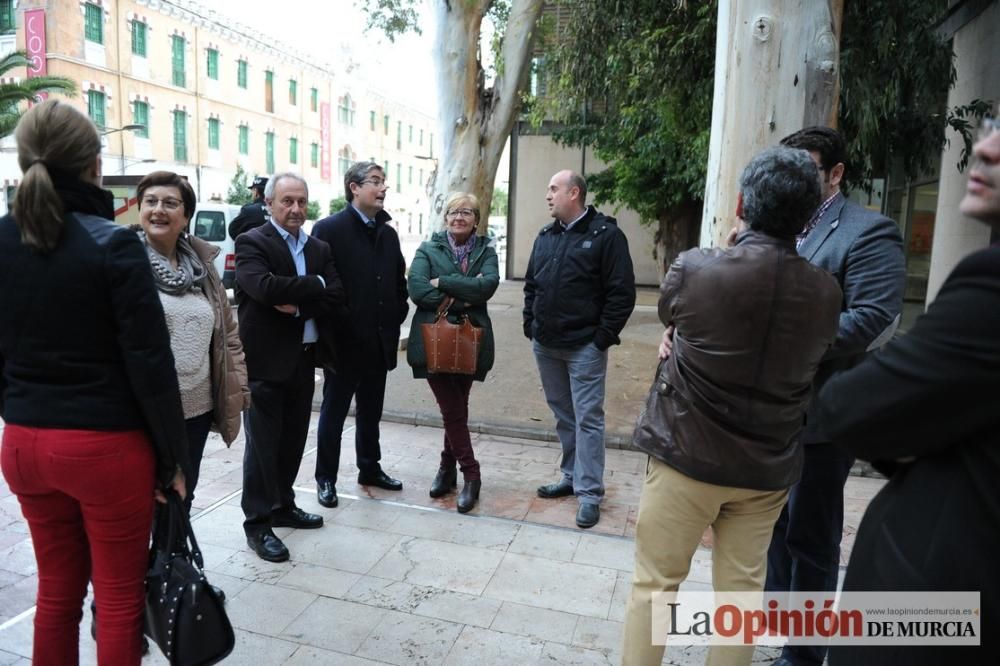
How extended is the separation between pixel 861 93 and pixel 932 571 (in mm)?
6403

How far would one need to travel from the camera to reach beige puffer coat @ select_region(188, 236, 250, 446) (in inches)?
121

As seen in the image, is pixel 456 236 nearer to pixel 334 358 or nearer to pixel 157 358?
pixel 334 358

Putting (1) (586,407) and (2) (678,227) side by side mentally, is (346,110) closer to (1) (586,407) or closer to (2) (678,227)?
(2) (678,227)

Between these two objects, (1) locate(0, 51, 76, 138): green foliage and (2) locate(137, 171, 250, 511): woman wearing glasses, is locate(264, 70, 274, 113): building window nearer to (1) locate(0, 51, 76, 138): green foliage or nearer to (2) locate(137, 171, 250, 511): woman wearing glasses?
(1) locate(0, 51, 76, 138): green foliage

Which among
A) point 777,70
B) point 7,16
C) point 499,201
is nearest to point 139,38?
point 7,16

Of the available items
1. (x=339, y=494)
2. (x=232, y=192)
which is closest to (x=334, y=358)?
(x=339, y=494)

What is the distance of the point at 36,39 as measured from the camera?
1081 inches

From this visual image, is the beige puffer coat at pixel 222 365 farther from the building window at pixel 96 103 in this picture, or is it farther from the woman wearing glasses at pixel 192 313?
the building window at pixel 96 103

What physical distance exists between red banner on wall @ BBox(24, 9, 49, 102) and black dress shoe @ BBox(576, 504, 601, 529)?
1218 inches

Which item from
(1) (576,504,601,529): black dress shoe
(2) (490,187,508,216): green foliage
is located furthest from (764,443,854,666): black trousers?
(2) (490,187,508,216): green foliage

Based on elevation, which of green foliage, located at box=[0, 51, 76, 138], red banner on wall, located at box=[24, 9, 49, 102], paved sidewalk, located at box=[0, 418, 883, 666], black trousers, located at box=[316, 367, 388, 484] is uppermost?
red banner on wall, located at box=[24, 9, 49, 102]

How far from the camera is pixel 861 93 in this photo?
655 centimetres

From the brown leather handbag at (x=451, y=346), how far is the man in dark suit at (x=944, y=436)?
3032mm

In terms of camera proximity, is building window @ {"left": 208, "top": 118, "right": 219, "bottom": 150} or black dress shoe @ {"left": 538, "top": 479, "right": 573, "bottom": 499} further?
building window @ {"left": 208, "top": 118, "right": 219, "bottom": 150}
